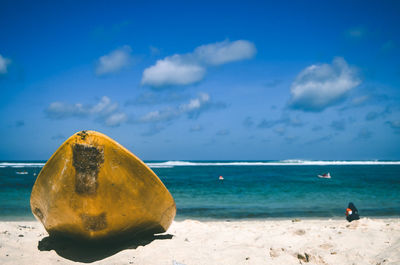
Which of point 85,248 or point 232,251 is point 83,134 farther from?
point 232,251

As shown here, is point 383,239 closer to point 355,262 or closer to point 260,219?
point 355,262

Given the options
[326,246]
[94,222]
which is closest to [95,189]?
[94,222]

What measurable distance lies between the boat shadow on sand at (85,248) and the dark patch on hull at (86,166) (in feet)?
3.07

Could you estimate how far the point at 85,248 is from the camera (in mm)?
4070

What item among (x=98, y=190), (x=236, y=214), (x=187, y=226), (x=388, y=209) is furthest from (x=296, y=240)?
(x=388, y=209)

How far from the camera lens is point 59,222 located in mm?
3807

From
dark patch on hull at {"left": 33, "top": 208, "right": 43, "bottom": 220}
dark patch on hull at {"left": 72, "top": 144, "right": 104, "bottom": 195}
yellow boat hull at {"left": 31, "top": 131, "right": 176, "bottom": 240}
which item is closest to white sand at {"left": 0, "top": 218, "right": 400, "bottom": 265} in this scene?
yellow boat hull at {"left": 31, "top": 131, "right": 176, "bottom": 240}

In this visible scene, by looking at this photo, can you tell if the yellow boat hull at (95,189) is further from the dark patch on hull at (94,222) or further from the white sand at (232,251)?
the white sand at (232,251)

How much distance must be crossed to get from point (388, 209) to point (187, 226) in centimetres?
809

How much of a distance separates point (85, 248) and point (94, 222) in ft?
2.58

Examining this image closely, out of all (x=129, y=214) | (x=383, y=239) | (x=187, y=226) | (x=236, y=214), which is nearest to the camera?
(x=129, y=214)

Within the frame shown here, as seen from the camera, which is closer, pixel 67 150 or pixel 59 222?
pixel 67 150

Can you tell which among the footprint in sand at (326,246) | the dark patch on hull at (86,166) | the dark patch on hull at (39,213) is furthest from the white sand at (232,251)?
the dark patch on hull at (86,166)

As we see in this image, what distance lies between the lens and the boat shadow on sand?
3883 millimetres
